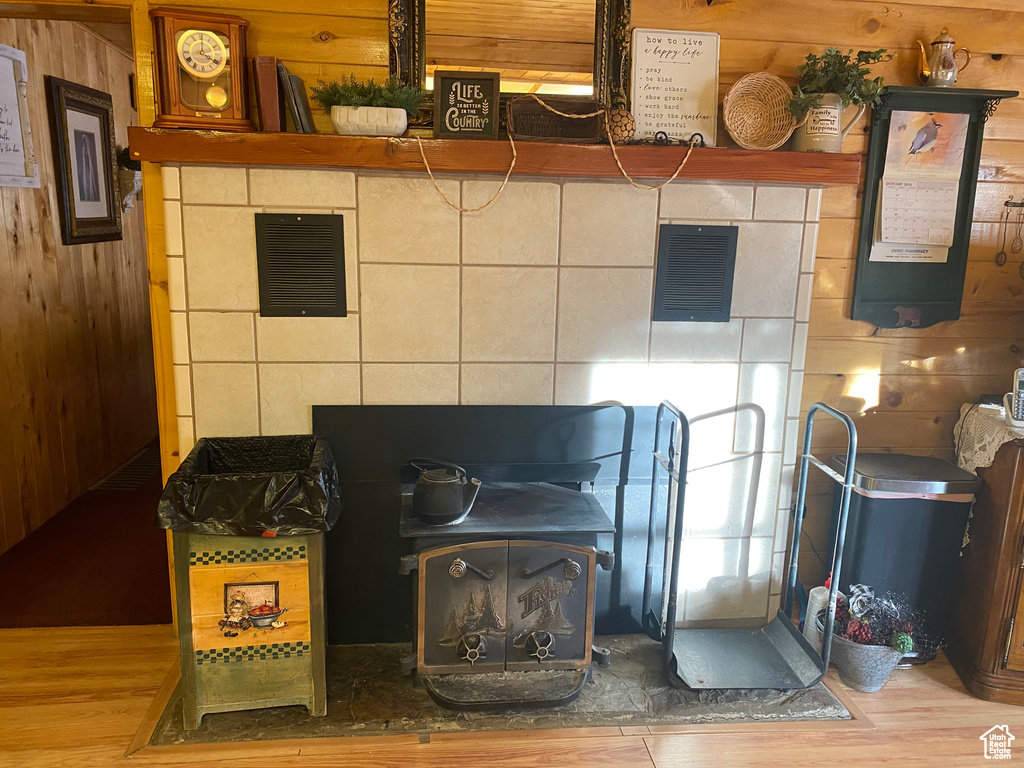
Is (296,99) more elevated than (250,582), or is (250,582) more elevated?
(296,99)

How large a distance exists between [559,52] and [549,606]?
1.49m

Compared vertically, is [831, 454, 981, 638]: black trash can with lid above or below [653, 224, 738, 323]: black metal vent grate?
below

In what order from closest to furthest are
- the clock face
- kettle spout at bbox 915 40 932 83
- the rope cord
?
the clock face < the rope cord < kettle spout at bbox 915 40 932 83

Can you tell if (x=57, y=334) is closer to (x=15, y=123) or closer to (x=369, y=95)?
(x=15, y=123)

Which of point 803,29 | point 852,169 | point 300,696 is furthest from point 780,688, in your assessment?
point 803,29

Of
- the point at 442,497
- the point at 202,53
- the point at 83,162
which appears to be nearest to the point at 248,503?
the point at 442,497

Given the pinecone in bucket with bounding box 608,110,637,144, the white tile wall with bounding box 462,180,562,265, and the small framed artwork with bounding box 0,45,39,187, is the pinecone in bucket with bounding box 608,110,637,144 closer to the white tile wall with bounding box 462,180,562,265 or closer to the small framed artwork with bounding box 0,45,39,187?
the white tile wall with bounding box 462,180,562,265

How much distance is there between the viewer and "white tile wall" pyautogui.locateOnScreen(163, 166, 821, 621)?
6.72 ft

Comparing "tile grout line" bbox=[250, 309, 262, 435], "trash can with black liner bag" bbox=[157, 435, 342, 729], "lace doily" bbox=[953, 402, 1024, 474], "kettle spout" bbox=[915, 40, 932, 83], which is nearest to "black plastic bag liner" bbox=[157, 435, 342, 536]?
"trash can with black liner bag" bbox=[157, 435, 342, 729]

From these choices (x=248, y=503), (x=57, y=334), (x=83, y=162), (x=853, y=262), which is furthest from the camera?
(x=83, y=162)

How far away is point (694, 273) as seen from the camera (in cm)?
220

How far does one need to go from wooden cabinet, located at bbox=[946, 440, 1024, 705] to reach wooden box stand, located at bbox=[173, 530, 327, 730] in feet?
5.93

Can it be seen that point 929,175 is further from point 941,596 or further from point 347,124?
point 347,124

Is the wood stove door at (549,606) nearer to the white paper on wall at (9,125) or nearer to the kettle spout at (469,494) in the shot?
the kettle spout at (469,494)
